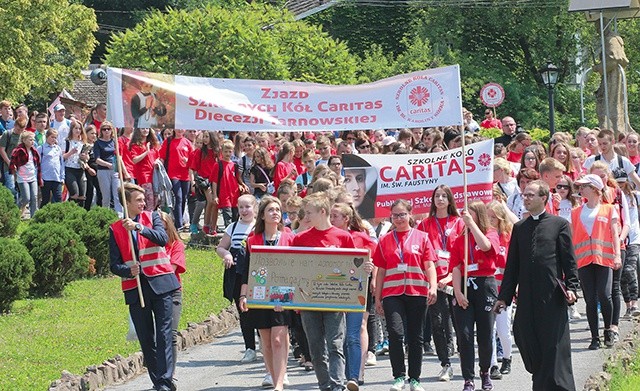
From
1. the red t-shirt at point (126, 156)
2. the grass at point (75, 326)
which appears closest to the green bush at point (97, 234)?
the grass at point (75, 326)

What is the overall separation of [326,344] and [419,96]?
3344mm

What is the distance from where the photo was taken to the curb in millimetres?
12547

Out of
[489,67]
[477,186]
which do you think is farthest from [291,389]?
[489,67]

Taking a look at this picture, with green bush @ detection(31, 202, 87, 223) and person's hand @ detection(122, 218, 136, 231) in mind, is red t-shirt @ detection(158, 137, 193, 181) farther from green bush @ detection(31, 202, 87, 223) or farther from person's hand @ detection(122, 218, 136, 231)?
person's hand @ detection(122, 218, 136, 231)

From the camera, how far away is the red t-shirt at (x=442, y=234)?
13.3 m

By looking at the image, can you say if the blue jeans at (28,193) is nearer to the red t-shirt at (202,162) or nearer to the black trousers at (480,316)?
the red t-shirt at (202,162)

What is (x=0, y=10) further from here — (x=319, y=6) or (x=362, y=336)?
(x=362, y=336)

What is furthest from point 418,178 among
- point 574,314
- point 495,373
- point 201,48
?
point 201,48

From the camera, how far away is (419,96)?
1439 centimetres

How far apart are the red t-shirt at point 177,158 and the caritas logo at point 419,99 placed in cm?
940

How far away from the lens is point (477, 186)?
14258 millimetres

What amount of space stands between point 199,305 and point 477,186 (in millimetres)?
4740

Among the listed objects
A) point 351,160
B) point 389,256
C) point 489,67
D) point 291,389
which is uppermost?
point 489,67

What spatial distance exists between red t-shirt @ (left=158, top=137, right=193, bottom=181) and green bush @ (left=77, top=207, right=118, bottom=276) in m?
3.24
